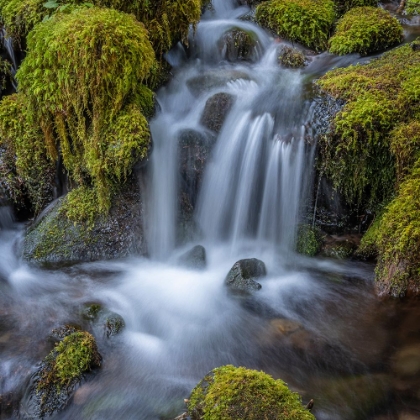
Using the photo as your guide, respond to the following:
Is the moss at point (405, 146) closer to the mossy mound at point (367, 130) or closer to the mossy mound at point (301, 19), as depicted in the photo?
the mossy mound at point (367, 130)

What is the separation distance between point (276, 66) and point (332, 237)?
282cm

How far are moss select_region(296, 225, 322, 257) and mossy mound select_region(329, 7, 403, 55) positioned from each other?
288cm

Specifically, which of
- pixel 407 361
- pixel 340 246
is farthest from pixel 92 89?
pixel 407 361

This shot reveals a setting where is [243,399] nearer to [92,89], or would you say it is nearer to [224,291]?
[224,291]

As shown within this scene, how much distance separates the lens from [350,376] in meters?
3.76

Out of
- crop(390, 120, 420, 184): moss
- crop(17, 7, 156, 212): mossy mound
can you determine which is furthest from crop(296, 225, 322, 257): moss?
crop(17, 7, 156, 212): mossy mound

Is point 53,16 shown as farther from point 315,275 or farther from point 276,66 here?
point 315,275

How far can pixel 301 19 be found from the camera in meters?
7.28

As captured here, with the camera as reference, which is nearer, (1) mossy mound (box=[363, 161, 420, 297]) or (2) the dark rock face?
(1) mossy mound (box=[363, 161, 420, 297])

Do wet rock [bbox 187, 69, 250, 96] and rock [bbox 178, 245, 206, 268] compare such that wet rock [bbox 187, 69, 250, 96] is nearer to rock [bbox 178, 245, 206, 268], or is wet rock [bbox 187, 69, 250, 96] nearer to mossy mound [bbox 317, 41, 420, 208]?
mossy mound [bbox 317, 41, 420, 208]

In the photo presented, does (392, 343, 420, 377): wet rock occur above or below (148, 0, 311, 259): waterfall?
below

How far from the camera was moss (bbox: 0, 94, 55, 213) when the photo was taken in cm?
592

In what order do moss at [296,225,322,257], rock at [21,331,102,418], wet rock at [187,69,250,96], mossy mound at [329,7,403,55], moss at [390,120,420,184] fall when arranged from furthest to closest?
mossy mound at [329,7,403,55]
wet rock at [187,69,250,96]
moss at [296,225,322,257]
moss at [390,120,420,184]
rock at [21,331,102,418]

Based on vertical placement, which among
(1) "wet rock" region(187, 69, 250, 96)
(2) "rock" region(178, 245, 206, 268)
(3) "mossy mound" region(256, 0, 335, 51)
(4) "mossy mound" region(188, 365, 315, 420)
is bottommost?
(2) "rock" region(178, 245, 206, 268)
